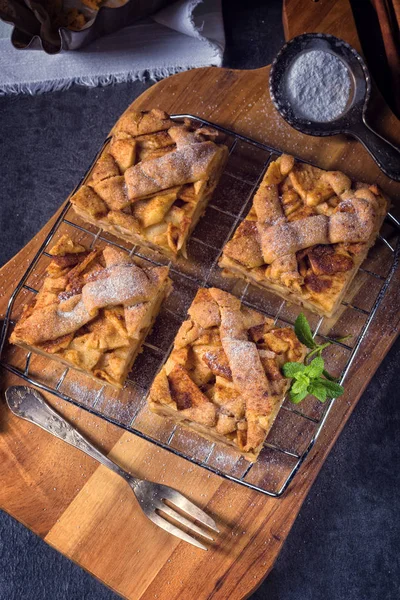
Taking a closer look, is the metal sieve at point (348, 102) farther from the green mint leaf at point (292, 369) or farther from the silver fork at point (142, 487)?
the silver fork at point (142, 487)

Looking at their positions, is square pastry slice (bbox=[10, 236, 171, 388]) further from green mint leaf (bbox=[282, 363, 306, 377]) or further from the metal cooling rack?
green mint leaf (bbox=[282, 363, 306, 377])

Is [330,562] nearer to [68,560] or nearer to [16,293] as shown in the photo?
[68,560]

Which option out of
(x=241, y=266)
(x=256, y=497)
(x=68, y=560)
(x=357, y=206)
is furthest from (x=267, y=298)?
Result: (x=68, y=560)

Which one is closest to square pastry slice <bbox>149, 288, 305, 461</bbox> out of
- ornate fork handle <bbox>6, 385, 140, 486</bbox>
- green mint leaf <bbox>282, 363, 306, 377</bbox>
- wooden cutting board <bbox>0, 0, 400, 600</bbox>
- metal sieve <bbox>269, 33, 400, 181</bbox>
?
green mint leaf <bbox>282, 363, 306, 377</bbox>

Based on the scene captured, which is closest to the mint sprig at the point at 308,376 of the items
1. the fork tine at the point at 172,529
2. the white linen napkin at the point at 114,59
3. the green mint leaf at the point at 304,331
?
the green mint leaf at the point at 304,331

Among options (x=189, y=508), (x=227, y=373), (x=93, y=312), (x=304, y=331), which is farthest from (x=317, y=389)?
(x=93, y=312)
